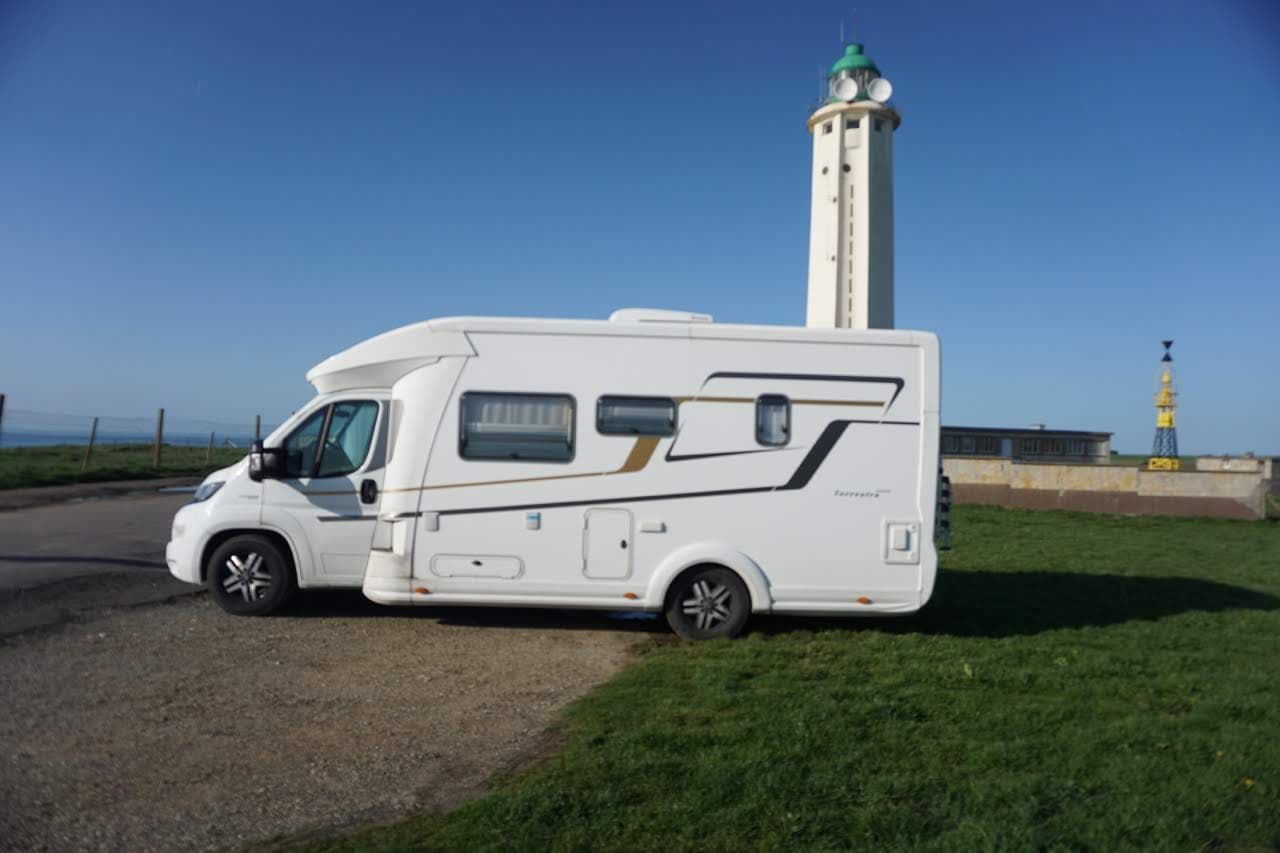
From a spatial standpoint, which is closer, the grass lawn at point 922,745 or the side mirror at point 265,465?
the grass lawn at point 922,745

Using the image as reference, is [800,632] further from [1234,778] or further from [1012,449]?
[1012,449]

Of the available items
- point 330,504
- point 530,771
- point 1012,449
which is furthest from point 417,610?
point 1012,449

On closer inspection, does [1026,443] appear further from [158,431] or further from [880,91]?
[158,431]

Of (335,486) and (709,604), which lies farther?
(335,486)

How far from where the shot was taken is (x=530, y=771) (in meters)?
5.07

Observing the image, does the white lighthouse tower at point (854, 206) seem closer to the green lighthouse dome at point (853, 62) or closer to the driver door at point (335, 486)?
the green lighthouse dome at point (853, 62)

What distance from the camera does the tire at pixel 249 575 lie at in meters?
8.89

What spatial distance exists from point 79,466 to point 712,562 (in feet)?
74.8

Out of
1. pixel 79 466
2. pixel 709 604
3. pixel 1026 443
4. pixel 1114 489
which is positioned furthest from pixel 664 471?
pixel 1026 443

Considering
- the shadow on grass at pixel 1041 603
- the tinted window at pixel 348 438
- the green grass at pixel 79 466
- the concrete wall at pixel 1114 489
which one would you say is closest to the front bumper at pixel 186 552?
the tinted window at pixel 348 438

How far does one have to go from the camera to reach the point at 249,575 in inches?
352

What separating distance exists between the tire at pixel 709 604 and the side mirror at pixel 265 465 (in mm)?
3814

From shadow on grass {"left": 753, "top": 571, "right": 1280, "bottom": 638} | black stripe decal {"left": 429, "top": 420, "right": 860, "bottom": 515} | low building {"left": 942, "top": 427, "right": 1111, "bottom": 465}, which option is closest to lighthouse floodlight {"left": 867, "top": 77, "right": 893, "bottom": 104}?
low building {"left": 942, "top": 427, "right": 1111, "bottom": 465}

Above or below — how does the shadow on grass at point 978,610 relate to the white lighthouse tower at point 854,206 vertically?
below
